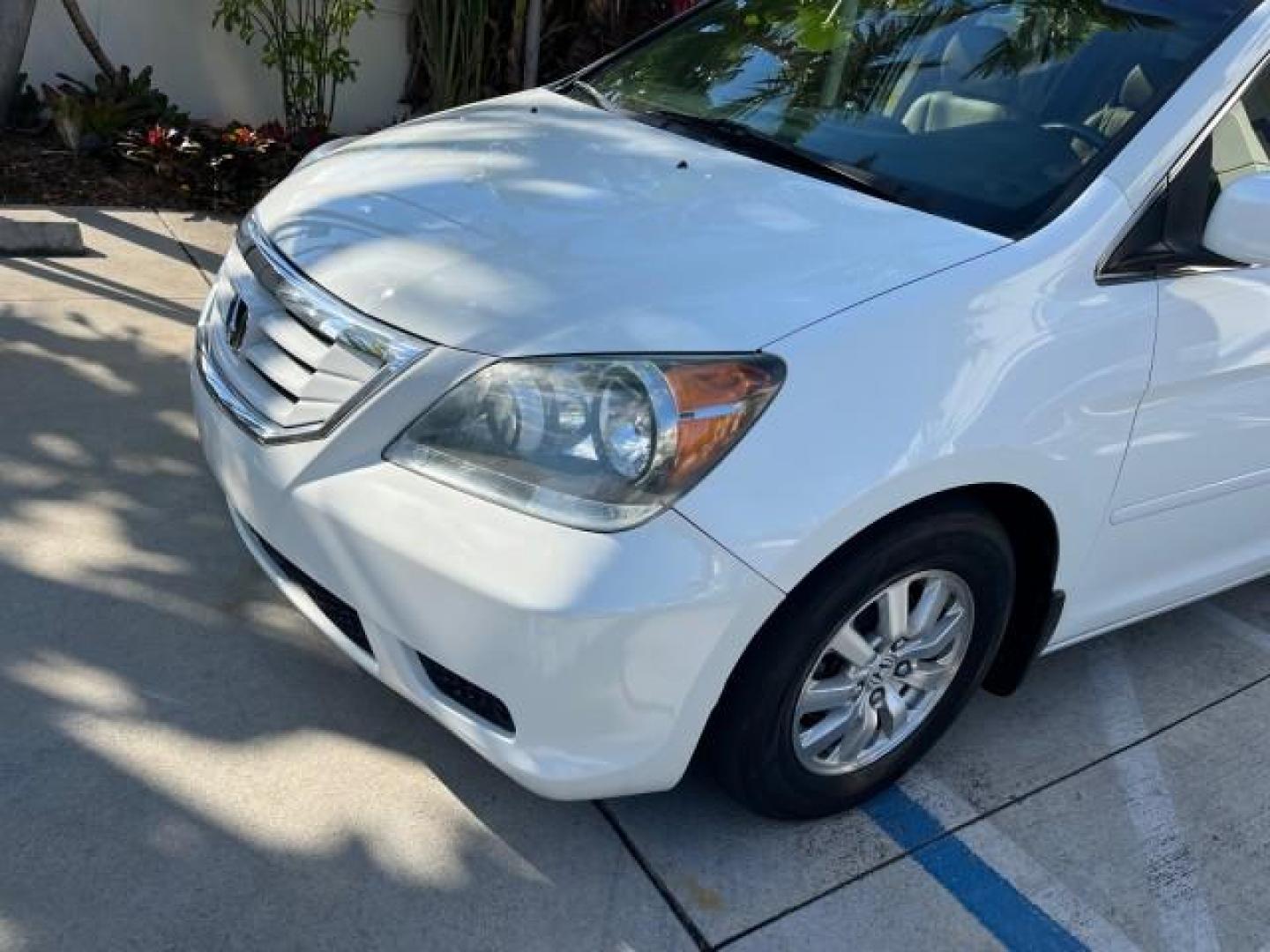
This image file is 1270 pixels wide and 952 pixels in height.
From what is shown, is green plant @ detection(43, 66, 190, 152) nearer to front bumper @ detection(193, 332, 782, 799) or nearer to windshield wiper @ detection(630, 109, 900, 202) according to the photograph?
windshield wiper @ detection(630, 109, 900, 202)

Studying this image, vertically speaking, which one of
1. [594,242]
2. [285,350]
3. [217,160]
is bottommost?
[217,160]

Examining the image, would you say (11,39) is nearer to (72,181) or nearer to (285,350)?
(72,181)

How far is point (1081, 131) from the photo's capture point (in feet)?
9.36

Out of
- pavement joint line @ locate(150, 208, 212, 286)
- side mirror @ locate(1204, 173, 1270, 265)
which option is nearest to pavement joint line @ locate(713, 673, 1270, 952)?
side mirror @ locate(1204, 173, 1270, 265)

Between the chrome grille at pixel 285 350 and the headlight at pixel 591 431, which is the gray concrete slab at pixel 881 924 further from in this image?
the chrome grille at pixel 285 350

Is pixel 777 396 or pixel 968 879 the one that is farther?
pixel 968 879

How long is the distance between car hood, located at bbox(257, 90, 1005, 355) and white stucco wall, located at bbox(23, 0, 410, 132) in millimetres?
4292

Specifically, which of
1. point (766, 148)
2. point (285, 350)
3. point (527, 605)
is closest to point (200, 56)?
point (766, 148)

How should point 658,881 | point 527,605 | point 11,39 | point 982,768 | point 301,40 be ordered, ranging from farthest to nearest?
1. point 301,40
2. point 11,39
3. point 982,768
4. point 658,881
5. point 527,605

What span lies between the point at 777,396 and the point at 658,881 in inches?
40.0

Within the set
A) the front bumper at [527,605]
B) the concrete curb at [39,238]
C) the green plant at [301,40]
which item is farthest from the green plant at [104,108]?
the front bumper at [527,605]

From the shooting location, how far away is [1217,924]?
2.65 metres

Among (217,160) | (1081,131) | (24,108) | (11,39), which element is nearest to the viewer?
(1081,131)

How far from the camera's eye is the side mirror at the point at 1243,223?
8.61 feet
